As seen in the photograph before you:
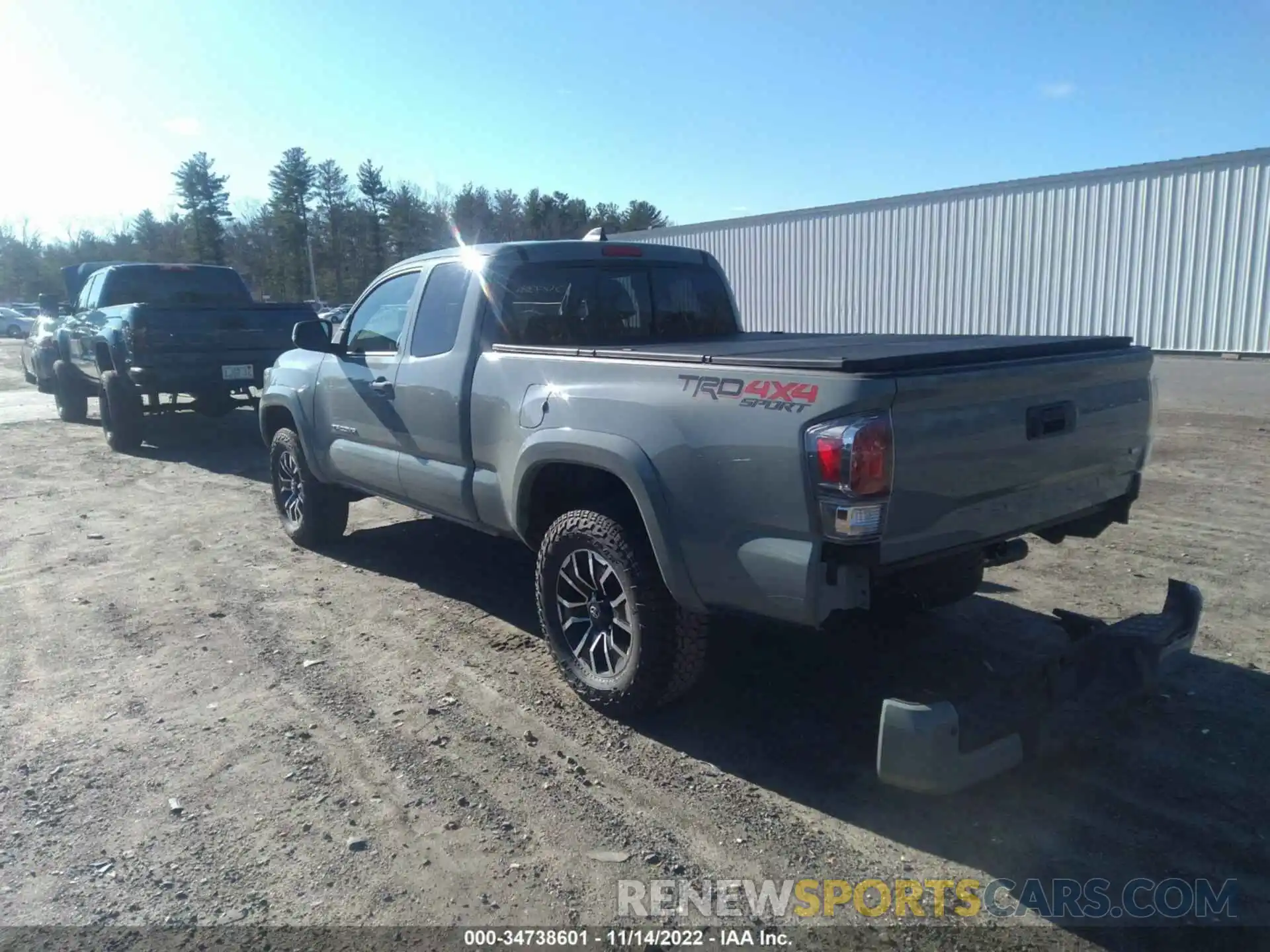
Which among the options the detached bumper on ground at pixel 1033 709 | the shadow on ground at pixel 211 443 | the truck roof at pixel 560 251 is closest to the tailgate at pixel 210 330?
the shadow on ground at pixel 211 443

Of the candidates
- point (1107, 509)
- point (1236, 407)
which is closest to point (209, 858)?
point (1107, 509)

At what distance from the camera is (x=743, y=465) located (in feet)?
10.7

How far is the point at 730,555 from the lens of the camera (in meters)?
3.36

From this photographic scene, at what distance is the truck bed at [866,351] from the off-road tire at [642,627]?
0.73 metres

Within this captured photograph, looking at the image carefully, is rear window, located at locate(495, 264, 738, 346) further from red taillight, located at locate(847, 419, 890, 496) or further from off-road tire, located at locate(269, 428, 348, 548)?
off-road tire, located at locate(269, 428, 348, 548)

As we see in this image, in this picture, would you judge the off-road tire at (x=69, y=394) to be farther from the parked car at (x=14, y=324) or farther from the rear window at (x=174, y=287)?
the parked car at (x=14, y=324)

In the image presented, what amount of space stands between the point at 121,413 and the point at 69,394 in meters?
3.76

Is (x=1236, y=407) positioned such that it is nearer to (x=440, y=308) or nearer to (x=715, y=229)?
(x=440, y=308)

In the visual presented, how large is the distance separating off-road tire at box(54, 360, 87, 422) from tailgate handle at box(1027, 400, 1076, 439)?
13.8m

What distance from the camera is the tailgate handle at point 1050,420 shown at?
11.3 ft

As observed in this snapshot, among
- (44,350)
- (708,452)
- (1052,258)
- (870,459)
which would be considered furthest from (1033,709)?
(1052,258)

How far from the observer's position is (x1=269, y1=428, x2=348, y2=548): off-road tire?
22.1 ft

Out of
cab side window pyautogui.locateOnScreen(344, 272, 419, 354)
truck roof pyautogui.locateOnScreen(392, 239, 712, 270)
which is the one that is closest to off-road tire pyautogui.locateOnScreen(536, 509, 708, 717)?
truck roof pyautogui.locateOnScreen(392, 239, 712, 270)

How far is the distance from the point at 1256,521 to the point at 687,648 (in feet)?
17.1
